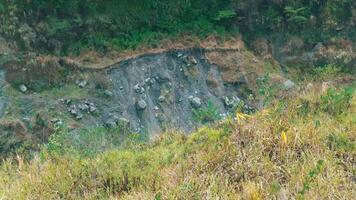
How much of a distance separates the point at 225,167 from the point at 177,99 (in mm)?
5658

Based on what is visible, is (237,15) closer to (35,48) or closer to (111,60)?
(111,60)

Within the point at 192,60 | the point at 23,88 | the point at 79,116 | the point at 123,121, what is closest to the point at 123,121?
the point at 123,121

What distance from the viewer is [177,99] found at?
34.1 feet

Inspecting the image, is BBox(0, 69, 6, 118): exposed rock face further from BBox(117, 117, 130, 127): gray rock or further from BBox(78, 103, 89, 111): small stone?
BBox(117, 117, 130, 127): gray rock

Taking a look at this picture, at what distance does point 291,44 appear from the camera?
12.1 metres

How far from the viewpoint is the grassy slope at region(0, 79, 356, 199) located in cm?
443

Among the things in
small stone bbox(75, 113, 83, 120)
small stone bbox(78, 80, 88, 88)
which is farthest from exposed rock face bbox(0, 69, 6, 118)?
small stone bbox(78, 80, 88, 88)

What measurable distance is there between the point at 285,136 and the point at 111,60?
233 inches

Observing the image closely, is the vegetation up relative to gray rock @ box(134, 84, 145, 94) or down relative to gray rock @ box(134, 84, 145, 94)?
up

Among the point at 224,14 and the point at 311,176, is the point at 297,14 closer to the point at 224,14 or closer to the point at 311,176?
the point at 224,14

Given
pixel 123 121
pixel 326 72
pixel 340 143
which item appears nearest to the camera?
pixel 340 143

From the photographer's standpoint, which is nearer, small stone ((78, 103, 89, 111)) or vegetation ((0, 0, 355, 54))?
small stone ((78, 103, 89, 111))

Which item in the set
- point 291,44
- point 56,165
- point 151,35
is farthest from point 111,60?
point 56,165

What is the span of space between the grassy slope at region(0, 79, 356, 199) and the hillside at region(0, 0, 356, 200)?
1 cm
